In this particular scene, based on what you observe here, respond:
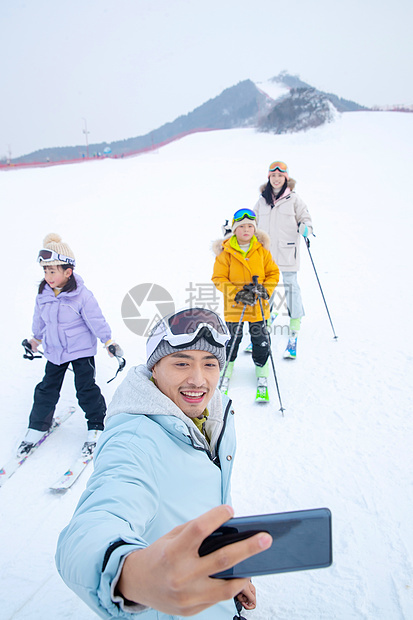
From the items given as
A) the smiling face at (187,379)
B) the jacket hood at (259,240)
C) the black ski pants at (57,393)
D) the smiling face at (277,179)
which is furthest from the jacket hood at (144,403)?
the smiling face at (277,179)

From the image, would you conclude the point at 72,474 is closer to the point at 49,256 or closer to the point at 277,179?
the point at 49,256

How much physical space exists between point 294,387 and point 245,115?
63.6m

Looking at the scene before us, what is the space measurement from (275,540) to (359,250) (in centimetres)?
943

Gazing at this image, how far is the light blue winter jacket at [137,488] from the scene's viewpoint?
81 cm

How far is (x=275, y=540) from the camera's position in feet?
2.46

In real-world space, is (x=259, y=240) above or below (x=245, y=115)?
below

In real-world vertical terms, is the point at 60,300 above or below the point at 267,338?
above

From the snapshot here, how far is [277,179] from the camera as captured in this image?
16.5 ft

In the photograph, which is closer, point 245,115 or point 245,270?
point 245,270

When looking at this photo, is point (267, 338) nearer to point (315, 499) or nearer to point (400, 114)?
point (315, 499)

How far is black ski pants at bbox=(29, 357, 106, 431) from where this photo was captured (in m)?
3.57

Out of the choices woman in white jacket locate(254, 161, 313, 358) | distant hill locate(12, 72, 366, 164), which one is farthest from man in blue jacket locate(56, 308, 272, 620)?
distant hill locate(12, 72, 366, 164)

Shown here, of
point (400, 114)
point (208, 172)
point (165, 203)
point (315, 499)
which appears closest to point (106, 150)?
point (208, 172)

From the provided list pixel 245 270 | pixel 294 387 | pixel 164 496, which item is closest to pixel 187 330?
pixel 164 496
